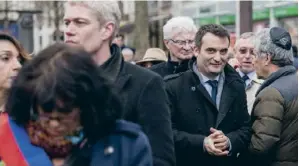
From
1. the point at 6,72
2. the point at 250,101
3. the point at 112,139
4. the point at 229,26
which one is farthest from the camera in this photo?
the point at 229,26

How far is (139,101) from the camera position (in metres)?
3.53

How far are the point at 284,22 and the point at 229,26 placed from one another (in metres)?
3.93

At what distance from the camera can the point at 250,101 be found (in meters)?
6.17

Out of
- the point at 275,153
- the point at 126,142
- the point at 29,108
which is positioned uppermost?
A: the point at 29,108

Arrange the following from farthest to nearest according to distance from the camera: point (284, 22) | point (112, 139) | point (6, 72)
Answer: point (284, 22)
point (6, 72)
point (112, 139)

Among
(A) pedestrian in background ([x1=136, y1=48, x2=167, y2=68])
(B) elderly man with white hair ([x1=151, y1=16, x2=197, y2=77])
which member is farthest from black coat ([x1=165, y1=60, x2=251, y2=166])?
(A) pedestrian in background ([x1=136, y1=48, x2=167, y2=68])

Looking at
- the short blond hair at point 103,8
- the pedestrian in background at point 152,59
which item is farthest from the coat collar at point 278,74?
the pedestrian in background at point 152,59

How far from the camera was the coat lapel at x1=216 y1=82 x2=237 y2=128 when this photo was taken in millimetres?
5008

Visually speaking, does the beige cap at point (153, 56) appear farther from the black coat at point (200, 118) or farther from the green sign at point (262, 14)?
the green sign at point (262, 14)

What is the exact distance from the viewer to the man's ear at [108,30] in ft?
11.9

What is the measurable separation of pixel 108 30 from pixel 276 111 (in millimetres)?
1807

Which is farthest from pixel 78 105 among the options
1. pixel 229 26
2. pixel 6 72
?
pixel 229 26

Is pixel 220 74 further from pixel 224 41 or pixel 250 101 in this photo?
pixel 250 101

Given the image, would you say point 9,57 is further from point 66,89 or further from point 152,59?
point 152,59
